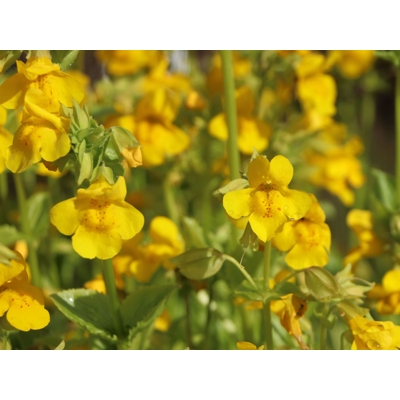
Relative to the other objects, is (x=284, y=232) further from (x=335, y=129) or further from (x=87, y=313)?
(x=335, y=129)

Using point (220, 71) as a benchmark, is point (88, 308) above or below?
below

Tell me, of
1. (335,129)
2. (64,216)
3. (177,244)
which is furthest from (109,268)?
(335,129)

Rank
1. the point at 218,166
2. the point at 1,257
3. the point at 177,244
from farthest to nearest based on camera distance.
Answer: the point at 218,166, the point at 177,244, the point at 1,257

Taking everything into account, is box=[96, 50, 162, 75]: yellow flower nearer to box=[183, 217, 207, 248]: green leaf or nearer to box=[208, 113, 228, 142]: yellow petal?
box=[208, 113, 228, 142]: yellow petal

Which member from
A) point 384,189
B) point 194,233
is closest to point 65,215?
point 194,233

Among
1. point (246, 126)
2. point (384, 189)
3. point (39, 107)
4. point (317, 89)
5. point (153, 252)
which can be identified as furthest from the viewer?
point (317, 89)

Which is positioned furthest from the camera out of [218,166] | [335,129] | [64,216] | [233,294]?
[335,129]

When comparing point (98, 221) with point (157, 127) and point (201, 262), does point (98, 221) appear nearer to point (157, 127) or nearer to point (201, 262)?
point (201, 262)
